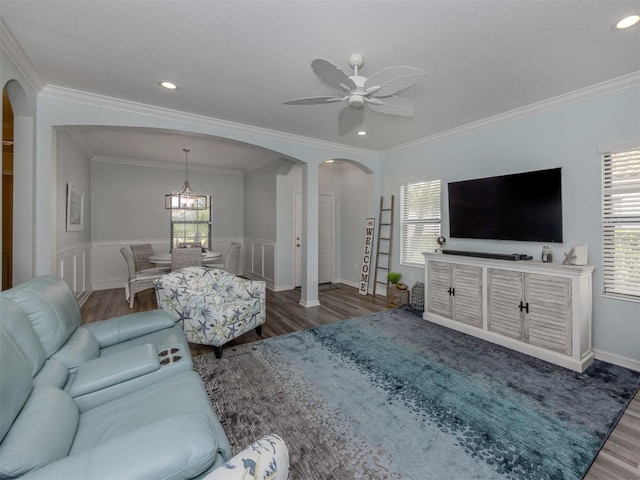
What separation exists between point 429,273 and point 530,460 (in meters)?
2.55

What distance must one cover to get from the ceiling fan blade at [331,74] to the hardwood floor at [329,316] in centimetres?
278

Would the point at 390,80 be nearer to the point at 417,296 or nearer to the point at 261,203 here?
the point at 417,296

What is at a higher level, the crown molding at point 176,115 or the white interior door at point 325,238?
the crown molding at point 176,115

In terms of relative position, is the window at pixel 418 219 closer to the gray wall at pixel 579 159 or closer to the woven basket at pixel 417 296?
the woven basket at pixel 417 296

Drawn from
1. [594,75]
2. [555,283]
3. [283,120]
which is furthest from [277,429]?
[594,75]

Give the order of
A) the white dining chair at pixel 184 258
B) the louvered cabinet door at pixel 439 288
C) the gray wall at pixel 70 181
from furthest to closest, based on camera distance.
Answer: the white dining chair at pixel 184 258 < the louvered cabinet door at pixel 439 288 < the gray wall at pixel 70 181

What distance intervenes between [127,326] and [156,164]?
17.4 feet

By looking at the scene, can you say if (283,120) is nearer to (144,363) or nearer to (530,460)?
(144,363)

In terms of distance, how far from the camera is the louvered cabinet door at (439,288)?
3.84 m

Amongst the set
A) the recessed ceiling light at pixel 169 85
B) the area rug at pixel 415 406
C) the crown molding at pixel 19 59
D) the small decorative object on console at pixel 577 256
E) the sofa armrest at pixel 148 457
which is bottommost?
the area rug at pixel 415 406

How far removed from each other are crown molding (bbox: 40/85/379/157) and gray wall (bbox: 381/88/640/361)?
2335 mm

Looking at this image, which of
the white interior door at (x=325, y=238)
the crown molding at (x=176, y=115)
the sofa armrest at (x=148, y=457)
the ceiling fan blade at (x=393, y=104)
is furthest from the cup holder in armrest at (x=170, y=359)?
the white interior door at (x=325, y=238)

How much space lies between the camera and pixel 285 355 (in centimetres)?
Answer: 298

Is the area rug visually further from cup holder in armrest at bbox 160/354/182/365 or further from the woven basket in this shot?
the woven basket
